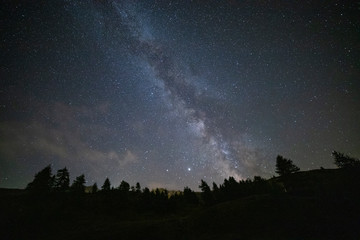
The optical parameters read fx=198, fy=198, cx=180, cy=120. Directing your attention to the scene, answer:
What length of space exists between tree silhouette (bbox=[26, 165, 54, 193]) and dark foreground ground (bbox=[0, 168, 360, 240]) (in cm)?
434

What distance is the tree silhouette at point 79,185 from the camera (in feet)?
223

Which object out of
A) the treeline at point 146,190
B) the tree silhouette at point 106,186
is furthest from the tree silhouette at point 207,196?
the tree silhouette at point 106,186

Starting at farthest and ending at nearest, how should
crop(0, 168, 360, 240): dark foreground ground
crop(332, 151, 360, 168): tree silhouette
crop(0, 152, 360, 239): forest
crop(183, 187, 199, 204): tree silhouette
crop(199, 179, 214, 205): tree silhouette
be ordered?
crop(183, 187, 199, 204): tree silhouette < crop(199, 179, 214, 205): tree silhouette < crop(332, 151, 360, 168): tree silhouette < crop(0, 152, 360, 239): forest < crop(0, 168, 360, 240): dark foreground ground

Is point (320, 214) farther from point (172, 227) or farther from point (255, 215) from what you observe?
point (172, 227)

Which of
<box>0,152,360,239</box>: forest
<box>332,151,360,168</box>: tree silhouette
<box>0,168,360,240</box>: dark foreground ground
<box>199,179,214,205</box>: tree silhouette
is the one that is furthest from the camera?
<box>199,179,214,205</box>: tree silhouette

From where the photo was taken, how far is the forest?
39031 mm

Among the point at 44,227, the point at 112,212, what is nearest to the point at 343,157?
the point at 112,212

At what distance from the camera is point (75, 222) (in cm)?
5503

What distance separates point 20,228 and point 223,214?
48080mm

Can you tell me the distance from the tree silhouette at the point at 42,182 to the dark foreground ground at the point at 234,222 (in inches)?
171

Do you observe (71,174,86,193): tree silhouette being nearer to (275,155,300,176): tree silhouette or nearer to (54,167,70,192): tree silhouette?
(54,167,70,192): tree silhouette

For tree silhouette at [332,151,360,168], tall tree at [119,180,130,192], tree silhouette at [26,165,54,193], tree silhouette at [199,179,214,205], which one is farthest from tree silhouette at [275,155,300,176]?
tree silhouette at [26,165,54,193]

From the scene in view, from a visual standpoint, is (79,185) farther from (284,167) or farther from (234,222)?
(284,167)

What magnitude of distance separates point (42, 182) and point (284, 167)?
257 ft
